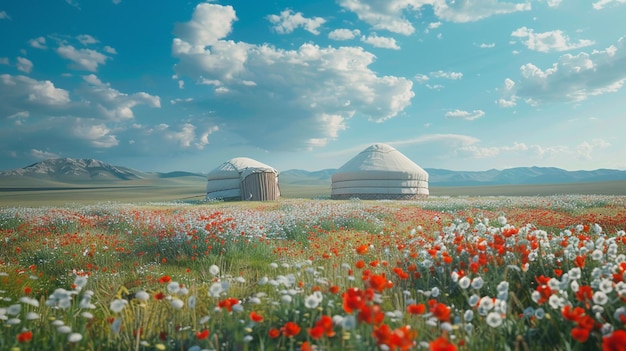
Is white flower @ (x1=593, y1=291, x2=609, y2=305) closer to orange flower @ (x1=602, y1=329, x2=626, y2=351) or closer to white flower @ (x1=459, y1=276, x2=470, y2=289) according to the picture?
white flower @ (x1=459, y1=276, x2=470, y2=289)

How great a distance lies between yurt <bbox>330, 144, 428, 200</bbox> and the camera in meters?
33.4

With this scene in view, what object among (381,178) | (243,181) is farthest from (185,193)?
(381,178)

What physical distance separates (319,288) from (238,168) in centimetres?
3290

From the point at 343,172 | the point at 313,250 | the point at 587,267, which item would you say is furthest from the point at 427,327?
the point at 343,172

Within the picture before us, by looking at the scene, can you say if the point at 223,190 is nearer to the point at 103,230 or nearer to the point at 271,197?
the point at 271,197

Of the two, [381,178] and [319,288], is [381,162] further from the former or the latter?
[319,288]

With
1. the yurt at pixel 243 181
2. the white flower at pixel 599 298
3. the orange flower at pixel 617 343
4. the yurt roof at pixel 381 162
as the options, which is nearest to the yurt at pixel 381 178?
the yurt roof at pixel 381 162

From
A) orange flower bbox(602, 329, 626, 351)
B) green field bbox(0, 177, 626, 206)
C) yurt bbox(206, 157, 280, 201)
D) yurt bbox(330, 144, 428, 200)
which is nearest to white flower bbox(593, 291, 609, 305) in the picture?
orange flower bbox(602, 329, 626, 351)

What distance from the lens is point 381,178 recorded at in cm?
3356

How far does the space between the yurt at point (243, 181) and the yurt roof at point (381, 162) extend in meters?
6.61

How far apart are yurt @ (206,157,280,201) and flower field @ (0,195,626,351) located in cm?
2120

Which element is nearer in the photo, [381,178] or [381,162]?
[381,178]

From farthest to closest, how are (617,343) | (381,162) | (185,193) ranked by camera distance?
(185,193), (381,162), (617,343)

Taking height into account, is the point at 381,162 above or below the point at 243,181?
above
